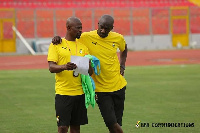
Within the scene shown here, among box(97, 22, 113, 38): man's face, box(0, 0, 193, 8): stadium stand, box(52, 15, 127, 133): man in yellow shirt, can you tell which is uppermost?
box(0, 0, 193, 8): stadium stand

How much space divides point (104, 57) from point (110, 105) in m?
0.71

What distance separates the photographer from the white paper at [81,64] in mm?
7660

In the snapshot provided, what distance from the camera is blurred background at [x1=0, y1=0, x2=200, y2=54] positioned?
40.9 m

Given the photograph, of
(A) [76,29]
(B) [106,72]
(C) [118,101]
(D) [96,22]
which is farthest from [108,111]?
(D) [96,22]

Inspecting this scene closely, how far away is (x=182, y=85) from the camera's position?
60.6 feet

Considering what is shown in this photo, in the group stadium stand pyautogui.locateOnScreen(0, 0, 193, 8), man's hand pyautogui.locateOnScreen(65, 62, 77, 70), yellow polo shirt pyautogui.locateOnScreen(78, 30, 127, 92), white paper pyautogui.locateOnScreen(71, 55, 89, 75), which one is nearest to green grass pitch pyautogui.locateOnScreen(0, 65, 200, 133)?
yellow polo shirt pyautogui.locateOnScreen(78, 30, 127, 92)

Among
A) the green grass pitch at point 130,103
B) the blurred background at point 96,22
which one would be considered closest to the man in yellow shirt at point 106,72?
the green grass pitch at point 130,103

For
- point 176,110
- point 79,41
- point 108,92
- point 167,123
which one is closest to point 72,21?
point 79,41

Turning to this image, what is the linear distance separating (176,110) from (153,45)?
3128 cm

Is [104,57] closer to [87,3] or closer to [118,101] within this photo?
[118,101]

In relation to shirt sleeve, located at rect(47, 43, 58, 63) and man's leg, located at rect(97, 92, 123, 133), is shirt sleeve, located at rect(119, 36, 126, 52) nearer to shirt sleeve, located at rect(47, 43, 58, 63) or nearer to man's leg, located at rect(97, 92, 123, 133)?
man's leg, located at rect(97, 92, 123, 133)

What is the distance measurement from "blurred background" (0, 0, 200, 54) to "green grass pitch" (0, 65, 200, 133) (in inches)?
725

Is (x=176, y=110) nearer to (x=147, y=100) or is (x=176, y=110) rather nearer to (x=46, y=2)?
(x=147, y=100)

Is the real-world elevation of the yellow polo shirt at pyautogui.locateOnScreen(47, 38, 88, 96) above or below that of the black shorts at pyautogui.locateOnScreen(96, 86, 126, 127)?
above
